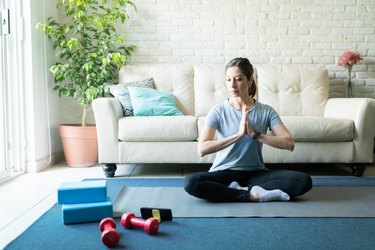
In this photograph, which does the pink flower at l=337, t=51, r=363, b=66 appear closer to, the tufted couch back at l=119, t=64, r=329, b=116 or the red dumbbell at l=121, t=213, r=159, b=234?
the tufted couch back at l=119, t=64, r=329, b=116

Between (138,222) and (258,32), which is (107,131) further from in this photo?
(258,32)

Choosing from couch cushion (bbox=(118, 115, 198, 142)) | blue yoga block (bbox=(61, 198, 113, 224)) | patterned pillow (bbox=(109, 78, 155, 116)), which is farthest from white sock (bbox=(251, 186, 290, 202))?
patterned pillow (bbox=(109, 78, 155, 116))

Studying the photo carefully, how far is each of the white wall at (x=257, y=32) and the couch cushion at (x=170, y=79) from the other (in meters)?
0.31

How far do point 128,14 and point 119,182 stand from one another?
75.0 inches

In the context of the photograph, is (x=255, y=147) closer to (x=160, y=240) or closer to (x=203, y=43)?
(x=160, y=240)

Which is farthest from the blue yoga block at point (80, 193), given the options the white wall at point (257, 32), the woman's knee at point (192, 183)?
the white wall at point (257, 32)

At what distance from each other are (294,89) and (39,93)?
2.37 m

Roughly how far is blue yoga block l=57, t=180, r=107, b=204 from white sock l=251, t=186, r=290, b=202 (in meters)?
0.85

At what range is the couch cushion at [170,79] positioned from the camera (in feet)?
12.2

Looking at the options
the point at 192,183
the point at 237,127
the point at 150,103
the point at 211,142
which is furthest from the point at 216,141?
the point at 150,103

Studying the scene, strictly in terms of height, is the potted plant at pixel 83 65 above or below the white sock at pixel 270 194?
above

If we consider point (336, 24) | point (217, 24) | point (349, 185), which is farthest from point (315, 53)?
point (349, 185)

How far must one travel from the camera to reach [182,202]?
2.26 metres

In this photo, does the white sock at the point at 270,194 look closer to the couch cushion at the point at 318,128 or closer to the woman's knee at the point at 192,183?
the woman's knee at the point at 192,183
